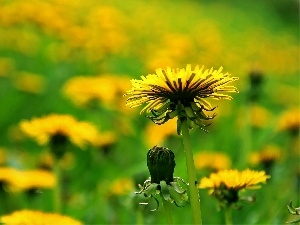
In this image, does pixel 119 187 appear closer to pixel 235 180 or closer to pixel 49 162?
pixel 49 162

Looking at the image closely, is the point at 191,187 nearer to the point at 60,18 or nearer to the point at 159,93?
the point at 159,93

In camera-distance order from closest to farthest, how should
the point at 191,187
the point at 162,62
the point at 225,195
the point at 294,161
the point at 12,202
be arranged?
1. the point at 191,187
2. the point at 225,195
3. the point at 12,202
4. the point at 294,161
5. the point at 162,62

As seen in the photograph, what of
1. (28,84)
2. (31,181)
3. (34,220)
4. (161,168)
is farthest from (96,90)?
(161,168)

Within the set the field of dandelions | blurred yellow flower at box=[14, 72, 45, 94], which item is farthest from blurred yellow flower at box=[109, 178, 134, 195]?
blurred yellow flower at box=[14, 72, 45, 94]

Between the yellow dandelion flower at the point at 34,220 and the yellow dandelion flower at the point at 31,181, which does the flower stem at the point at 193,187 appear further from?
the yellow dandelion flower at the point at 31,181

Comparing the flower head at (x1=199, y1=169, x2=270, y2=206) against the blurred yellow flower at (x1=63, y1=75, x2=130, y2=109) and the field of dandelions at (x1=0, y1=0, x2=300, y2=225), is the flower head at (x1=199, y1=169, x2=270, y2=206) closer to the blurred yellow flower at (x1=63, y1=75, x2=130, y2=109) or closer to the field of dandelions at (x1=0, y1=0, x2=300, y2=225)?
the field of dandelions at (x1=0, y1=0, x2=300, y2=225)

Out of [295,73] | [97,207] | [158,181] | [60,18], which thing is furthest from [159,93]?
[295,73]
